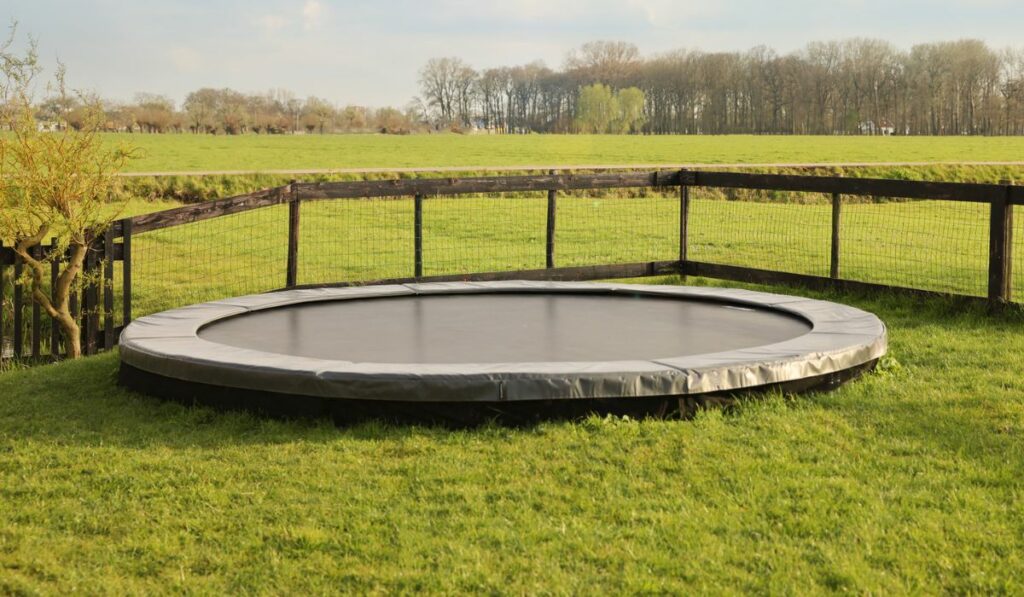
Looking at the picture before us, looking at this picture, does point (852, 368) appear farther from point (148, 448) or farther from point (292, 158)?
point (292, 158)

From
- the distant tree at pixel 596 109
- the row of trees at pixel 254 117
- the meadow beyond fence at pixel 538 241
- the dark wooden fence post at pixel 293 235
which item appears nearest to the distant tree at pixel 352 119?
the row of trees at pixel 254 117

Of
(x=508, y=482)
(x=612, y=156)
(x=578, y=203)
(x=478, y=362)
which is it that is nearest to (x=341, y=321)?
(x=478, y=362)

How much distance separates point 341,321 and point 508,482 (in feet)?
8.14

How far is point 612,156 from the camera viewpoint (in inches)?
1487

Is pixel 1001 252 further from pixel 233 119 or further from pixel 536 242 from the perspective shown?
pixel 233 119

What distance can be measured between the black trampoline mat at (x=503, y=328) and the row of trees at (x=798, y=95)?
76843mm

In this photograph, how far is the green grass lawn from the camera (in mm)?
2762

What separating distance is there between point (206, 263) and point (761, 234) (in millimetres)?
6777

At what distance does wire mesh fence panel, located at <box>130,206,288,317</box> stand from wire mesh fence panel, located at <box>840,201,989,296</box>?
558cm

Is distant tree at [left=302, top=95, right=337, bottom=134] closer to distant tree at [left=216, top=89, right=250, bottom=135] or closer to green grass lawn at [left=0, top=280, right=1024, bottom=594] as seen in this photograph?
distant tree at [left=216, top=89, right=250, bottom=135]

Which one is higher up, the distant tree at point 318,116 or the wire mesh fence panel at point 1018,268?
the distant tree at point 318,116

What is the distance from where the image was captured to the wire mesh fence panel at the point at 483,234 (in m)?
11.0

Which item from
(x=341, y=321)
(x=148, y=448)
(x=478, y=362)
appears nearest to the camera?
(x=148, y=448)

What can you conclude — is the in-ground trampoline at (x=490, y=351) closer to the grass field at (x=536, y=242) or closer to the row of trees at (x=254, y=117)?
the grass field at (x=536, y=242)
